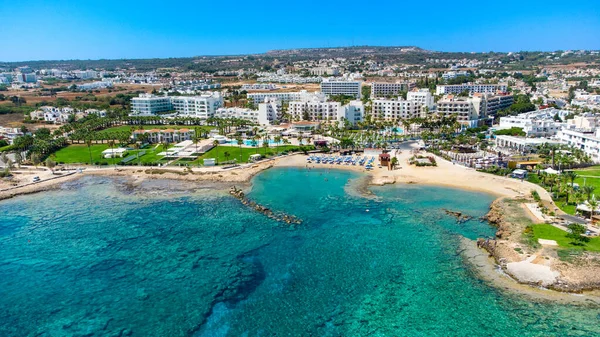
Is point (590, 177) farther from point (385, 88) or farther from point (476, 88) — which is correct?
point (385, 88)

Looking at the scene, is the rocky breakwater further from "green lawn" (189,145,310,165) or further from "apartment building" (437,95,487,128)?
"apartment building" (437,95,487,128)

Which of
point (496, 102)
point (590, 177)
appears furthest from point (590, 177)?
point (496, 102)

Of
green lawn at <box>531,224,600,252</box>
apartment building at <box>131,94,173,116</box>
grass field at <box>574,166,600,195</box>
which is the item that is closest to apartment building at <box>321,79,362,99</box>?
apartment building at <box>131,94,173,116</box>

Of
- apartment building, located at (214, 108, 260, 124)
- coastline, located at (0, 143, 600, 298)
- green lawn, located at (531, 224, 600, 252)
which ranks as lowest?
green lawn, located at (531, 224, 600, 252)

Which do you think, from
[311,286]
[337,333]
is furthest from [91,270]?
[337,333]

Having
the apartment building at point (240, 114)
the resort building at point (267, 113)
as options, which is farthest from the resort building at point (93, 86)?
the resort building at point (267, 113)

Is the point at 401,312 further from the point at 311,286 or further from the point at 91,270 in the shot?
the point at 91,270

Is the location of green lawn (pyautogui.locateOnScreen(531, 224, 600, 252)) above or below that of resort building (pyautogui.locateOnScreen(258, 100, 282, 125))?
below

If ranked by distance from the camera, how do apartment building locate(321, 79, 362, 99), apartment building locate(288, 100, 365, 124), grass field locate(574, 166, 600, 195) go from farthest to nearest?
apartment building locate(321, 79, 362, 99)
apartment building locate(288, 100, 365, 124)
grass field locate(574, 166, 600, 195)
